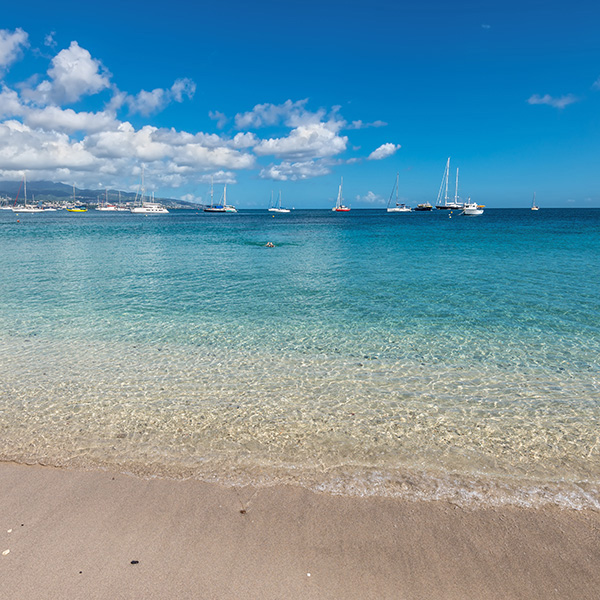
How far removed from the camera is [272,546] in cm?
473

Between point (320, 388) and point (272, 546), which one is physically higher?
point (320, 388)

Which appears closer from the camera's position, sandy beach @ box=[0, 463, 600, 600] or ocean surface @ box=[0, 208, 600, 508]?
sandy beach @ box=[0, 463, 600, 600]

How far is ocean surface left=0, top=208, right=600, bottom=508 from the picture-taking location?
6340mm

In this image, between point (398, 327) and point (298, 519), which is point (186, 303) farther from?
point (298, 519)

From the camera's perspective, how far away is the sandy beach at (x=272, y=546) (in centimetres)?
420

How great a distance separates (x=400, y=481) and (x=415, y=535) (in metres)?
1.10

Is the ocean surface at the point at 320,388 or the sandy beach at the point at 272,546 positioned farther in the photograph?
the ocean surface at the point at 320,388

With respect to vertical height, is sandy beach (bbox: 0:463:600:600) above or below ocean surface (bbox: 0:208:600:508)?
below

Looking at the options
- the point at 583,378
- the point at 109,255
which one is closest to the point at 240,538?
the point at 583,378

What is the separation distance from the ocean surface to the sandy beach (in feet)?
1.40

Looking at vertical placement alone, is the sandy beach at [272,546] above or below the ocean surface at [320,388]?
Answer: below

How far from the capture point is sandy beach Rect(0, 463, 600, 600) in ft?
13.8

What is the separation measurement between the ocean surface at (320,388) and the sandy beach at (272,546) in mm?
426

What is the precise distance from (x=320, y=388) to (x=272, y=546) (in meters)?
4.66
